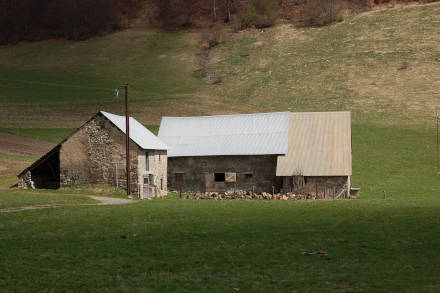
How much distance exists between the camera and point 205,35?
132m

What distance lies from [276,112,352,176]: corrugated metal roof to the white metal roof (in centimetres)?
1124

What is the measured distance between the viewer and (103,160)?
45719 mm

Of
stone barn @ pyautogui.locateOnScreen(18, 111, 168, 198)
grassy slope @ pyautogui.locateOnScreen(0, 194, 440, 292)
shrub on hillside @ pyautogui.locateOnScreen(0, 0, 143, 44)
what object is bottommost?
grassy slope @ pyautogui.locateOnScreen(0, 194, 440, 292)

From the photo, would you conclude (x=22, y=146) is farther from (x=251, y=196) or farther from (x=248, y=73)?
(x=248, y=73)

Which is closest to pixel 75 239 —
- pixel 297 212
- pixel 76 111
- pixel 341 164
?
pixel 297 212

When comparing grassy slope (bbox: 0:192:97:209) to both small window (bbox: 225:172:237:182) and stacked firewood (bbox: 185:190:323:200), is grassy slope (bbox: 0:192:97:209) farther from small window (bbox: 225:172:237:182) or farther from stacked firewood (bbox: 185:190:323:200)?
small window (bbox: 225:172:237:182)

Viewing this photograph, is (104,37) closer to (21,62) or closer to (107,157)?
(21,62)

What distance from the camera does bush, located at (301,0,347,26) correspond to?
414 feet

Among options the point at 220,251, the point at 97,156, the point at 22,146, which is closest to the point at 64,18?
the point at 22,146

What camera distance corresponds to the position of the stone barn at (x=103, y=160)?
45125mm

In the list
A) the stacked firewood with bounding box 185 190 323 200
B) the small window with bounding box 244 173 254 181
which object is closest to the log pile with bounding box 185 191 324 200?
the stacked firewood with bounding box 185 190 323 200

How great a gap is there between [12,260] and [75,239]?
395 cm

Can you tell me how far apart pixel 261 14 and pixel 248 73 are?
3357 cm

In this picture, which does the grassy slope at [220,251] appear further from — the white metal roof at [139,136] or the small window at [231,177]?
the small window at [231,177]
